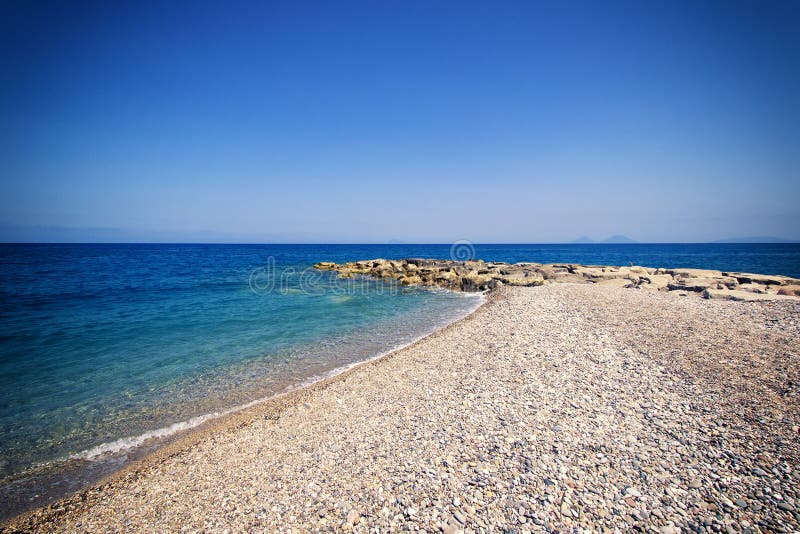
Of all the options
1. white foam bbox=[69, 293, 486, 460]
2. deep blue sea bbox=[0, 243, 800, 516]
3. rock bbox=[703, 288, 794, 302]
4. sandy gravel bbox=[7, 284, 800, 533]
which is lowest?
white foam bbox=[69, 293, 486, 460]

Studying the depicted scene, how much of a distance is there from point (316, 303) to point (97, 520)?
18211 millimetres

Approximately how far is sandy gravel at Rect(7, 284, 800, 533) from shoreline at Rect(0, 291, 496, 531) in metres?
0.09

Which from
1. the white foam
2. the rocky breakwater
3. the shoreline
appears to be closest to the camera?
the shoreline

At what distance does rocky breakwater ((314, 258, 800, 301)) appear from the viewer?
1969cm

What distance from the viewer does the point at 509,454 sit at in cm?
571

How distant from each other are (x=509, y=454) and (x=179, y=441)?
7.44m

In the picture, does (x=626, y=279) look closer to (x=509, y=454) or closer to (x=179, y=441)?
(x=509, y=454)

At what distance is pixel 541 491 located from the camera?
4.85 metres

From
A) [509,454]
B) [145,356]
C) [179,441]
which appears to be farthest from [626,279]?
[145,356]

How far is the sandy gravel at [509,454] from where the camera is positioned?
4.59 m

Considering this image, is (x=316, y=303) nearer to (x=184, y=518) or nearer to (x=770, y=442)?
(x=184, y=518)

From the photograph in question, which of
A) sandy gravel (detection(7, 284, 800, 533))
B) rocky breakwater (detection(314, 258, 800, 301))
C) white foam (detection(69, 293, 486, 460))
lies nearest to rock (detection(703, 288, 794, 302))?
rocky breakwater (detection(314, 258, 800, 301))

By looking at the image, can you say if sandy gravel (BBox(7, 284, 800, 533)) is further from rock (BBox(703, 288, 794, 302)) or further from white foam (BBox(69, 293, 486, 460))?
rock (BBox(703, 288, 794, 302))

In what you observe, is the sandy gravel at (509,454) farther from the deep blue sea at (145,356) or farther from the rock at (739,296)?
the rock at (739,296)
